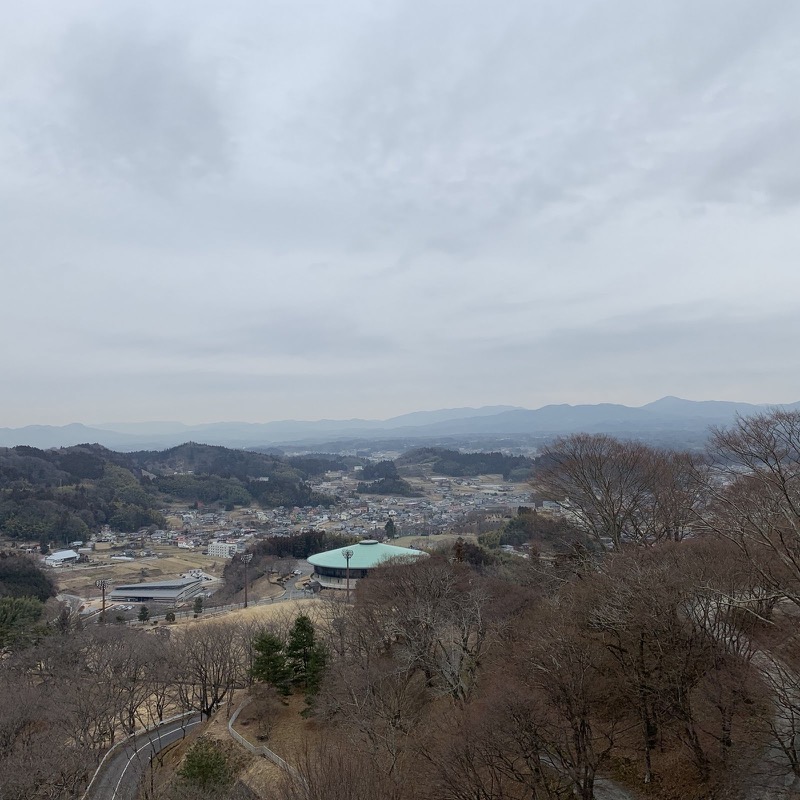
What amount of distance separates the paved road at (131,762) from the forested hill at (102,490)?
68116 mm

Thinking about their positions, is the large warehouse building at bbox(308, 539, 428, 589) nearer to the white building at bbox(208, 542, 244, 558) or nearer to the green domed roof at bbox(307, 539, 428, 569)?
the green domed roof at bbox(307, 539, 428, 569)

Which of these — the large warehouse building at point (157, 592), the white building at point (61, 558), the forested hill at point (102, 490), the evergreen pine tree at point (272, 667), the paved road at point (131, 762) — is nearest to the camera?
the paved road at point (131, 762)

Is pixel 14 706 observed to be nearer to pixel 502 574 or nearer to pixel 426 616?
pixel 426 616

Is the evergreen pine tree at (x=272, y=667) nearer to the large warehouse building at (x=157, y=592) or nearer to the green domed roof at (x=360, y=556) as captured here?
the green domed roof at (x=360, y=556)

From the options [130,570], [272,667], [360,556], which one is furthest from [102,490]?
[272,667]

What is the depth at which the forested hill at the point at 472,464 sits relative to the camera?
436 feet

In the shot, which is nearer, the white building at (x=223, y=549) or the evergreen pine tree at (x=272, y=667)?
the evergreen pine tree at (x=272, y=667)

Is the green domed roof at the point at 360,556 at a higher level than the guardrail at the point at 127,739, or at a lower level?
higher

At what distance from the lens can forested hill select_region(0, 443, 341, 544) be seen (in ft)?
263

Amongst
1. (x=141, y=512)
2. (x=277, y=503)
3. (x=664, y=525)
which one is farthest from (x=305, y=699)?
(x=277, y=503)

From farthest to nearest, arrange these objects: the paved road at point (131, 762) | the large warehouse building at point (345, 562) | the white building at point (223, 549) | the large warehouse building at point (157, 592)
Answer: the white building at point (223, 549) → the large warehouse building at point (157, 592) → the large warehouse building at point (345, 562) → the paved road at point (131, 762)

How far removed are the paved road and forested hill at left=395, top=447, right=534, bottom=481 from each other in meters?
107

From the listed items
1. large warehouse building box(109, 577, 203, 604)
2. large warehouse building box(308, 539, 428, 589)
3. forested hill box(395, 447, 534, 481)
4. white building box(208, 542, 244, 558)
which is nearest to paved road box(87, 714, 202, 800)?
large warehouse building box(308, 539, 428, 589)

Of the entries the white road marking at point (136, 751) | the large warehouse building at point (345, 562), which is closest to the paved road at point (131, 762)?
the white road marking at point (136, 751)
